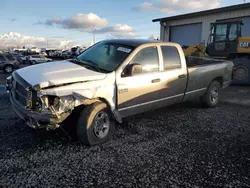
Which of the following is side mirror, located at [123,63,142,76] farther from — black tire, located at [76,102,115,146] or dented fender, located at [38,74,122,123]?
black tire, located at [76,102,115,146]

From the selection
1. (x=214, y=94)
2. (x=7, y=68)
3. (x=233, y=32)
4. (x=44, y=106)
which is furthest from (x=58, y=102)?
(x=7, y=68)

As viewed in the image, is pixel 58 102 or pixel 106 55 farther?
pixel 106 55

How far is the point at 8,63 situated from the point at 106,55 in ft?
51.9

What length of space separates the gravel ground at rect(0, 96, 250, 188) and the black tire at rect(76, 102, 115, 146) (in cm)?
14

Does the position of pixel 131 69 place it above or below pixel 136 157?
above

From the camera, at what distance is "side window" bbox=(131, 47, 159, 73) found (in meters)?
4.64

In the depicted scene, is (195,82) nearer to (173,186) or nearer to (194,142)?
(194,142)

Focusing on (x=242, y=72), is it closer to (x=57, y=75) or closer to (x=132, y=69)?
(x=132, y=69)

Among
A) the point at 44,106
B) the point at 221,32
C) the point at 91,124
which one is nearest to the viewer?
the point at 44,106

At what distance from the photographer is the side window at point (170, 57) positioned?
202 inches

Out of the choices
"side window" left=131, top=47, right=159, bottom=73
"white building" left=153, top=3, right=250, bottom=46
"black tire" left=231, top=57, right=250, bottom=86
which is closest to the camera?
"side window" left=131, top=47, right=159, bottom=73

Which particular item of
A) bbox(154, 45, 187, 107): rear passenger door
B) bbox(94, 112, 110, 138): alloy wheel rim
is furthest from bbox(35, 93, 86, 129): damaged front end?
bbox(154, 45, 187, 107): rear passenger door

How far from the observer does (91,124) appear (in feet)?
12.9

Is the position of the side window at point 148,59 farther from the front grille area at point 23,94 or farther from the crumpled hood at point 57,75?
the front grille area at point 23,94
